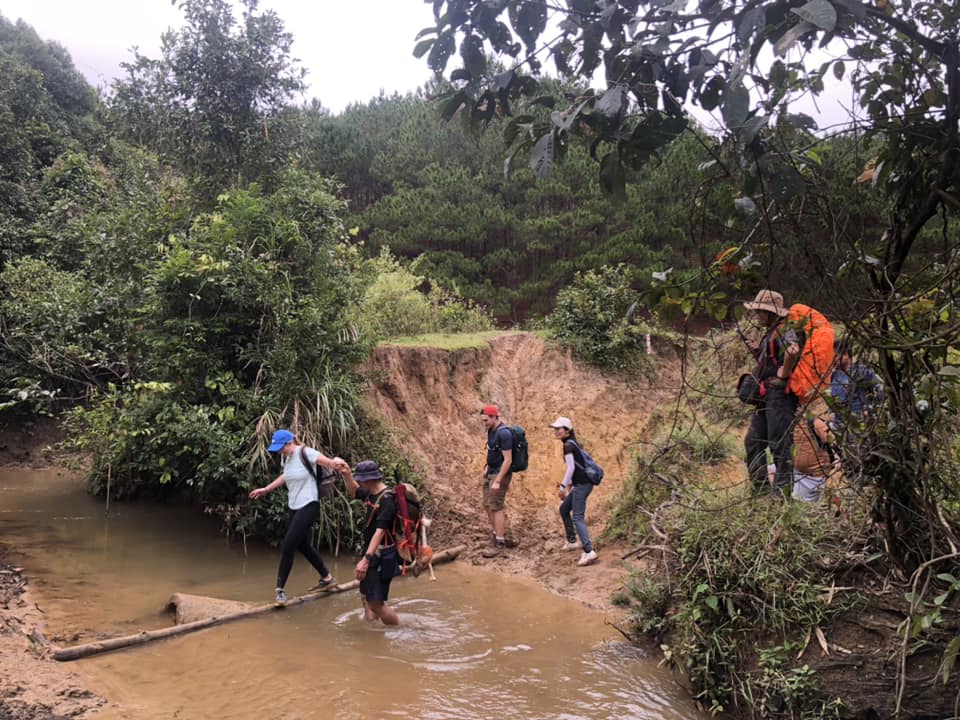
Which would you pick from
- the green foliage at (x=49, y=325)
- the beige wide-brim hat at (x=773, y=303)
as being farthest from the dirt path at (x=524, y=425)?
the green foliage at (x=49, y=325)

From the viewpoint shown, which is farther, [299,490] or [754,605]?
[299,490]

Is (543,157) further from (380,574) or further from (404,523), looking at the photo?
(380,574)

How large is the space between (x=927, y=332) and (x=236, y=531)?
28.7 feet

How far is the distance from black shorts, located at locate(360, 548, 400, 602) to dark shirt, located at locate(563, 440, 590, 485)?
286cm

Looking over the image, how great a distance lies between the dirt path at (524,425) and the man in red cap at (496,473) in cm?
25

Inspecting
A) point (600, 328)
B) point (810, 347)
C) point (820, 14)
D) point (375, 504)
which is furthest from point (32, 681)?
point (600, 328)

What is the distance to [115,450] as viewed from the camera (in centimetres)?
1085

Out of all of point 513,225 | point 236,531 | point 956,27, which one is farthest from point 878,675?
point 513,225

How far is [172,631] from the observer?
6.96 meters

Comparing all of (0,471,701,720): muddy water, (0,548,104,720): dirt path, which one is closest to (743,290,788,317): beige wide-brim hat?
(0,471,701,720): muddy water

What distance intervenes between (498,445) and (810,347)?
18.5 ft

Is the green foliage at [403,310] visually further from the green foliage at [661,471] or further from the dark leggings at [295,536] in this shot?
the dark leggings at [295,536]

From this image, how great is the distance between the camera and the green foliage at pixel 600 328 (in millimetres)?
16109

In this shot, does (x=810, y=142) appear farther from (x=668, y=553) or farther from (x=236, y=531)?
(x=236, y=531)
